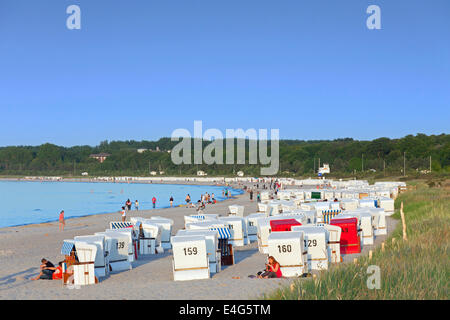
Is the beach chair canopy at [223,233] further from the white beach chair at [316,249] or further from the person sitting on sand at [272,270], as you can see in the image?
the person sitting on sand at [272,270]

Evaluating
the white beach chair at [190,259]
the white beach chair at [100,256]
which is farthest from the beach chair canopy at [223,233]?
the white beach chair at [100,256]

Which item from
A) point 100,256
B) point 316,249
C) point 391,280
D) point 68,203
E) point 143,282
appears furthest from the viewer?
point 68,203

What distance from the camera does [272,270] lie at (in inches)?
531

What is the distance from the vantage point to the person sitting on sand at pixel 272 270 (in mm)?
13248

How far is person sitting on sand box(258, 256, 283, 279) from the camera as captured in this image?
13248 mm

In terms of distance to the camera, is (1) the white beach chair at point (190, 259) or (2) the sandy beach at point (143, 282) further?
(1) the white beach chair at point (190, 259)

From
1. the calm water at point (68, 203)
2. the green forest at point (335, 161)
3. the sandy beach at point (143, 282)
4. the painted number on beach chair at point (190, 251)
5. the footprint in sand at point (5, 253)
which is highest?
the green forest at point (335, 161)

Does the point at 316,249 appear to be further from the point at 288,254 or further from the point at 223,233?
the point at 223,233

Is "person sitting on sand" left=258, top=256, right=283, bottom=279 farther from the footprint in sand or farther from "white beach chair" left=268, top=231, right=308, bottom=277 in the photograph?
the footprint in sand

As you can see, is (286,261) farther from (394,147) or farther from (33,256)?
(394,147)

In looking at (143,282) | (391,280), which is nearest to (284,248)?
(143,282)

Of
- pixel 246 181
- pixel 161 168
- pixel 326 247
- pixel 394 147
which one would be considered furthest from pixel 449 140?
pixel 326 247

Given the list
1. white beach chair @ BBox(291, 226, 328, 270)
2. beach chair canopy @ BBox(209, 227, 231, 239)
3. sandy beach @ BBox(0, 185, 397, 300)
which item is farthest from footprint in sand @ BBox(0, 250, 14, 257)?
white beach chair @ BBox(291, 226, 328, 270)
